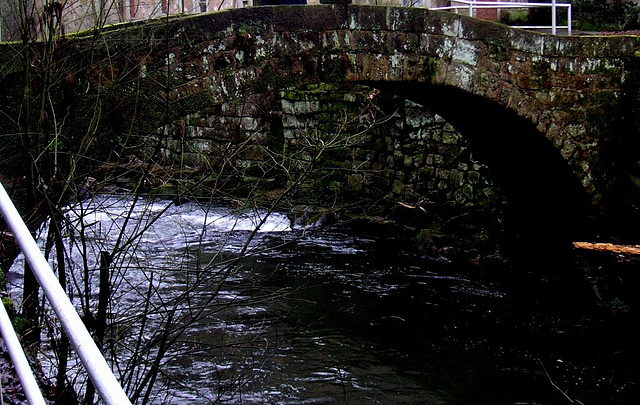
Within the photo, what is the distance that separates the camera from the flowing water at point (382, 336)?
17.0ft

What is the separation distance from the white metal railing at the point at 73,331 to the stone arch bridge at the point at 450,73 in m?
2.28

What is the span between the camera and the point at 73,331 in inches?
42.4

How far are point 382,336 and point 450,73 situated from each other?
2.24 metres

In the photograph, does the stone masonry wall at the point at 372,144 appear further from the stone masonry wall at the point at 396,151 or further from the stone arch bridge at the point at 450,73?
the stone arch bridge at the point at 450,73

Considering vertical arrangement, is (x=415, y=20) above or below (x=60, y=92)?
above

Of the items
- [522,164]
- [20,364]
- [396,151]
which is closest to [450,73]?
[522,164]

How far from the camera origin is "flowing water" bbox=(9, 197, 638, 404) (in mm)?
5180

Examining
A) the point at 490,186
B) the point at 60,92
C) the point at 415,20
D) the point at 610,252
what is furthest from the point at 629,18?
the point at 60,92

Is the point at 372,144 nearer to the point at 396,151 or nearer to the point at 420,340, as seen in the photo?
the point at 396,151

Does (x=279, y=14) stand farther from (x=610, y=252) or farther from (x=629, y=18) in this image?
(x=629, y=18)

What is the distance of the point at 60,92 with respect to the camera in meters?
3.71

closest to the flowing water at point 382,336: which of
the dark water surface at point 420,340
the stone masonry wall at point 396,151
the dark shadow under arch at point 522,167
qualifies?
the dark water surface at point 420,340

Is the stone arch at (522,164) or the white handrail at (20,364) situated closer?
the white handrail at (20,364)

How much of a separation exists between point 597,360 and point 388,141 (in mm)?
5535
